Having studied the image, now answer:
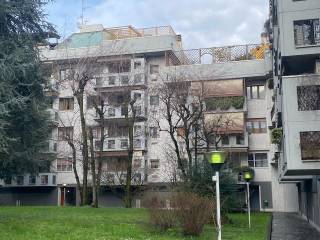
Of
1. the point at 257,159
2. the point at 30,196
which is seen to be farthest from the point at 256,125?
the point at 30,196

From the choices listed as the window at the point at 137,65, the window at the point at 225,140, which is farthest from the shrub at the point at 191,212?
the window at the point at 137,65

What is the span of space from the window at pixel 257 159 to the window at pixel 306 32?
23933mm


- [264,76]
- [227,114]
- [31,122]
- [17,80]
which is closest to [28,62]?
[17,80]

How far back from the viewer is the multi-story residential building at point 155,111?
146ft

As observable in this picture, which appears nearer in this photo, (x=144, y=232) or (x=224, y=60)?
(x=144, y=232)

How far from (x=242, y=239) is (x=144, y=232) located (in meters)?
3.25

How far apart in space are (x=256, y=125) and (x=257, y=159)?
3.27 m

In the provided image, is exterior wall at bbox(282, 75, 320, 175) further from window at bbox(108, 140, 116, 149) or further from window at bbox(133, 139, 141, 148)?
window at bbox(108, 140, 116, 149)

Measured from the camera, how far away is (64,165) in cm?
5066

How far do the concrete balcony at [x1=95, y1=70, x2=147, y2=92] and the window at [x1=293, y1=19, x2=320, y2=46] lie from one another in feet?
78.1

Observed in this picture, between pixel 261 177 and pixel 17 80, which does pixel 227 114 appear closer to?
pixel 261 177

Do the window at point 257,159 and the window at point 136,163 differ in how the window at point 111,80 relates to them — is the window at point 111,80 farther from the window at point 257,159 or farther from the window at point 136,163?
the window at point 257,159

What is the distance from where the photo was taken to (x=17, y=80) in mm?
18453

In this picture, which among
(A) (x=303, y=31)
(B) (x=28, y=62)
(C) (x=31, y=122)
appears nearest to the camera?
(B) (x=28, y=62)
